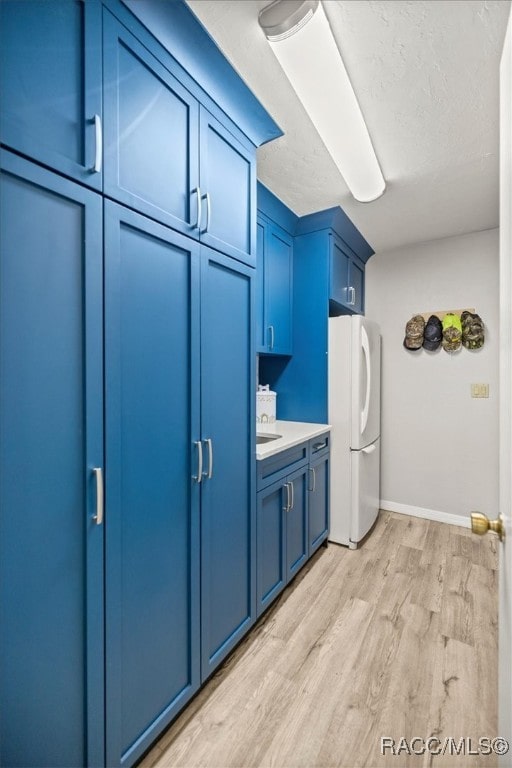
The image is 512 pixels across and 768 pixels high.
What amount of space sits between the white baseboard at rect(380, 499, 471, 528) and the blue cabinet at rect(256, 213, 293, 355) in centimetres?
187

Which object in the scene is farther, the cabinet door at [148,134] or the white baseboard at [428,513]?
the white baseboard at [428,513]

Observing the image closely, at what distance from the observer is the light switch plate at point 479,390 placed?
2.82 metres

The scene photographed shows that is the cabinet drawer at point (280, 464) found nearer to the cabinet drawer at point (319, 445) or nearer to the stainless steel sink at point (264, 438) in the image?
the cabinet drawer at point (319, 445)

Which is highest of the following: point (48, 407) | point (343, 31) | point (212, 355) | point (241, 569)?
point (343, 31)

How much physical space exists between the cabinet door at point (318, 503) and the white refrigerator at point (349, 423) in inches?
3.8

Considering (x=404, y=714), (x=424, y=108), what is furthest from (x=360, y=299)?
(x=404, y=714)

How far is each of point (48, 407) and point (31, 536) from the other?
1.00ft

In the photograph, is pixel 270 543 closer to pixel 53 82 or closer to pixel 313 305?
pixel 313 305

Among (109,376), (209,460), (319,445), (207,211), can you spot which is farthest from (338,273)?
(109,376)

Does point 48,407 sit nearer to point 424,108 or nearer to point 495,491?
point 424,108

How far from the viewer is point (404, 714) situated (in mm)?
1299

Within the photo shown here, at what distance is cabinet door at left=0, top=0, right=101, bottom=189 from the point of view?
74 centimetres

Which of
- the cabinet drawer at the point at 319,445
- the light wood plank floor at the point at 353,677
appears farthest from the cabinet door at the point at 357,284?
the light wood plank floor at the point at 353,677

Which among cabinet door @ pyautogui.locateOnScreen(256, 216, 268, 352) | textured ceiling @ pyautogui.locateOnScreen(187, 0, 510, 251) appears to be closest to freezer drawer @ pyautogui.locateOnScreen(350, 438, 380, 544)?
cabinet door @ pyautogui.locateOnScreen(256, 216, 268, 352)
